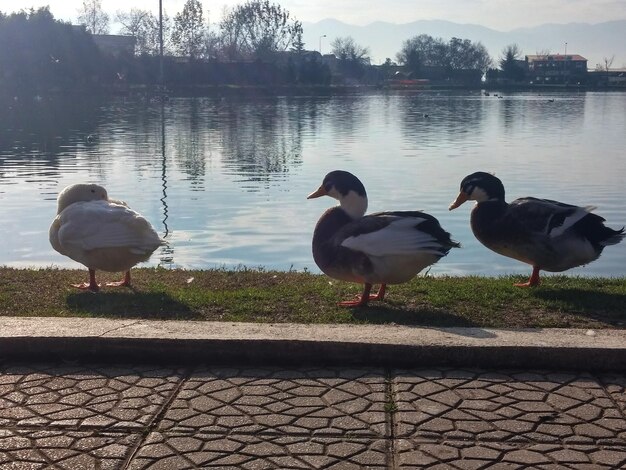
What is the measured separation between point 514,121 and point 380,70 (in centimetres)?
10000

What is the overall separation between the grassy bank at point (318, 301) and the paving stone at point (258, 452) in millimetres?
1956

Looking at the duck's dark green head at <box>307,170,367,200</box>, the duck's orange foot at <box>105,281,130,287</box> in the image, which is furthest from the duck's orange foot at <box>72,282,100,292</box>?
the duck's dark green head at <box>307,170,367,200</box>

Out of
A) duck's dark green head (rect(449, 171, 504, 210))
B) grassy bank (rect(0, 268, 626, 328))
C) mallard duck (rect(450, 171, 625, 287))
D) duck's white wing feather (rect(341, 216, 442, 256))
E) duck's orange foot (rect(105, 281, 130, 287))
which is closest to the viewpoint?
grassy bank (rect(0, 268, 626, 328))

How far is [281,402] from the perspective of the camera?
4.22 metres

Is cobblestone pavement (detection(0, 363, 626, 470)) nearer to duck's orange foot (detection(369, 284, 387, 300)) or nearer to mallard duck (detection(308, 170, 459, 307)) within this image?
mallard duck (detection(308, 170, 459, 307))

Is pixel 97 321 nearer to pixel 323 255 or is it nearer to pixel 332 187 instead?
pixel 323 255

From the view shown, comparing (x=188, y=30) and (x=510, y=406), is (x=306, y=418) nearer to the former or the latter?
(x=510, y=406)

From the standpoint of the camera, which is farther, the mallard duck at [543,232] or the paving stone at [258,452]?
the mallard duck at [543,232]

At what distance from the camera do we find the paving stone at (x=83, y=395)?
3980 millimetres

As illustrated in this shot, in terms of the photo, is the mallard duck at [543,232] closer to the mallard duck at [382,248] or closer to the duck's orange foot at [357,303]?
the mallard duck at [382,248]

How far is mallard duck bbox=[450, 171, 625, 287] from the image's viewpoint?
287 inches

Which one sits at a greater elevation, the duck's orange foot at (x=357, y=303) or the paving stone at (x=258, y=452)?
the duck's orange foot at (x=357, y=303)

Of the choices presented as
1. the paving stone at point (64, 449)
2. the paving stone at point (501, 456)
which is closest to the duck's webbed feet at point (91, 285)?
the paving stone at point (64, 449)

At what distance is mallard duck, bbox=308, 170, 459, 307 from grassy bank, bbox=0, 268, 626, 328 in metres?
0.21
